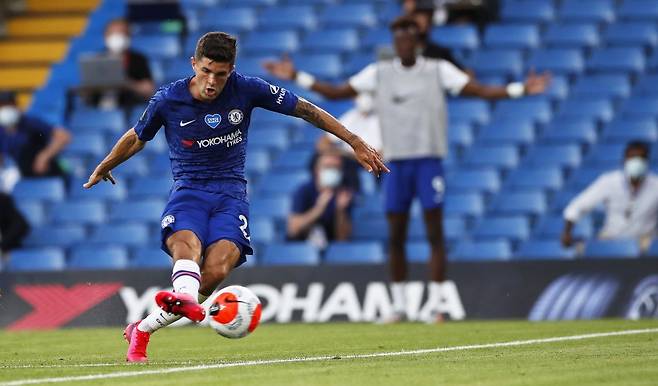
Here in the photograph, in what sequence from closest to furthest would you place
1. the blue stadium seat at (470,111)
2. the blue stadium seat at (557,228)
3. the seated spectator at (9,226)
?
the blue stadium seat at (557,228) < the seated spectator at (9,226) < the blue stadium seat at (470,111)

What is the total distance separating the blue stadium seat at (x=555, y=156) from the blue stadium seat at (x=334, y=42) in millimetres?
3663

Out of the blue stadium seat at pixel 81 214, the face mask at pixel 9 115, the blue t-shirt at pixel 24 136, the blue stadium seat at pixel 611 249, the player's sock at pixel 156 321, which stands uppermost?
the face mask at pixel 9 115

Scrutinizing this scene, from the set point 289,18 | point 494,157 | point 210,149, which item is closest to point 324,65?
point 289,18

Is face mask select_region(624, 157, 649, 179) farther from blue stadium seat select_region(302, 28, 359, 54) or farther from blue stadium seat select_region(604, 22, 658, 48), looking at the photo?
blue stadium seat select_region(302, 28, 359, 54)

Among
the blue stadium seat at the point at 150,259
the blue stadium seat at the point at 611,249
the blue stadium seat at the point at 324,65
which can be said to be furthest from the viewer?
the blue stadium seat at the point at 324,65

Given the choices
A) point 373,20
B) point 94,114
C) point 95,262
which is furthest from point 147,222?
point 373,20

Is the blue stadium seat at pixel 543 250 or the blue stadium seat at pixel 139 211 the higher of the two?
the blue stadium seat at pixel 139 211

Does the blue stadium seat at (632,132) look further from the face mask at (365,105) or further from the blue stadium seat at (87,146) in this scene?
the blue stadium seat at (87,146)

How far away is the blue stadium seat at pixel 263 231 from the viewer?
56.4 feet

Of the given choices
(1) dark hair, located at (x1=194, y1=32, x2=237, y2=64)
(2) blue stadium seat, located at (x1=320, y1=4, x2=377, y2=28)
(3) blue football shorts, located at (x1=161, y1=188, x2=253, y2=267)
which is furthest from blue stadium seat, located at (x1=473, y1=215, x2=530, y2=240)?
(1) dark hair, located at (x1=194, y1=32, x2=237, y2=64)

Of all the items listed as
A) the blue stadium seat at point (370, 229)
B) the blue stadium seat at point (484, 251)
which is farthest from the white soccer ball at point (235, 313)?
the blue stadium seat at point (370, 229)

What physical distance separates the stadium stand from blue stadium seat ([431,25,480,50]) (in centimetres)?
2

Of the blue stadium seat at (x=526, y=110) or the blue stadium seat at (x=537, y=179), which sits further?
the blue stadium seat at (x=526, y=110)

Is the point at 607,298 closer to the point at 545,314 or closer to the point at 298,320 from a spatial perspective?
the point at 545,314
